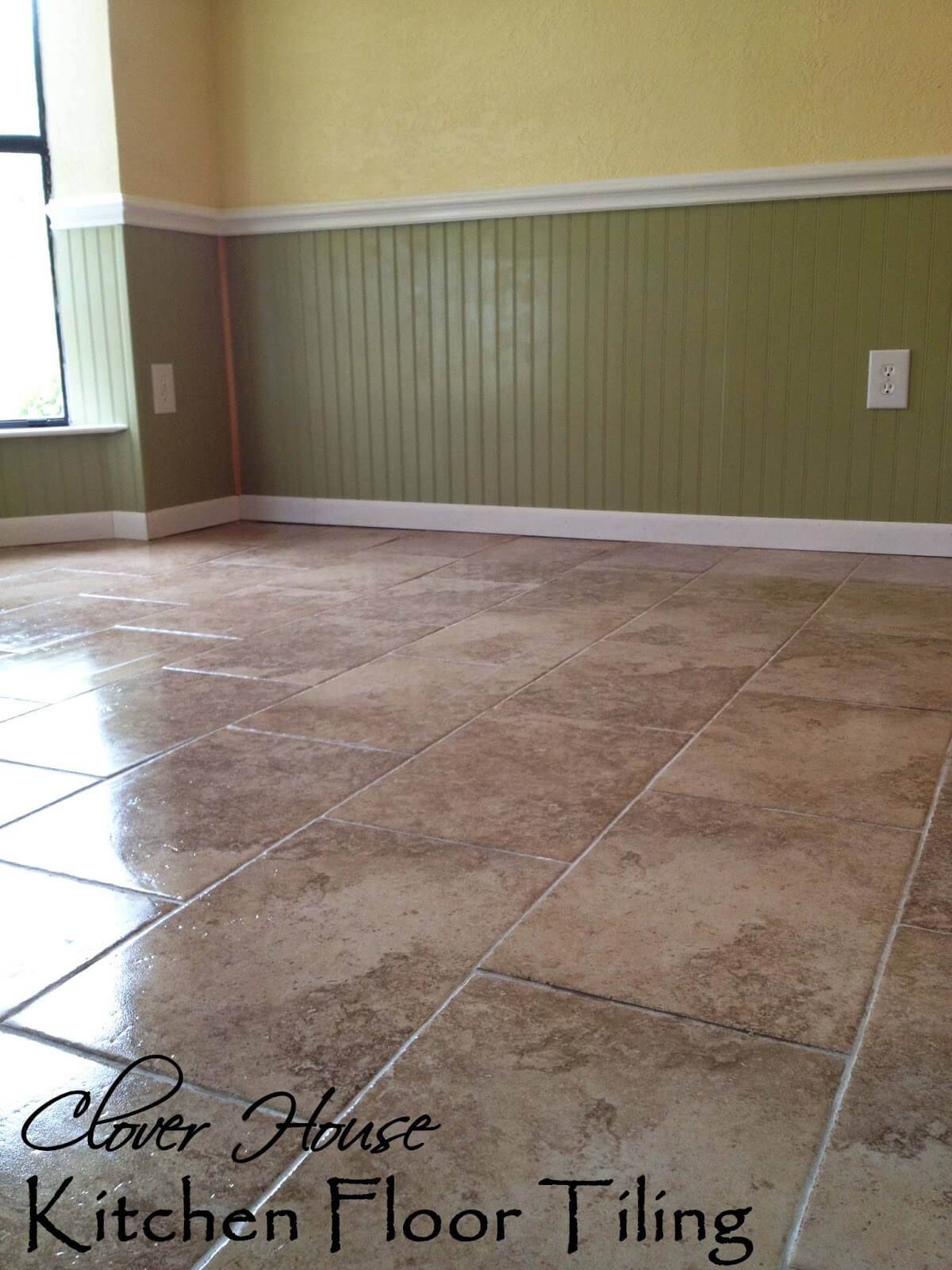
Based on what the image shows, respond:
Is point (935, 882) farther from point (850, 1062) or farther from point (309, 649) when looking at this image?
point (309, 649)

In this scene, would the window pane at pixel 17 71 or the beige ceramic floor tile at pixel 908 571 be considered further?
the window pane at pixel 17 71

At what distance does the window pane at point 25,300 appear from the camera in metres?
4.34

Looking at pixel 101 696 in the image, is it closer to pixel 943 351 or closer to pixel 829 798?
pixel 829 798

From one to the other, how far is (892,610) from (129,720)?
1919 millimetres

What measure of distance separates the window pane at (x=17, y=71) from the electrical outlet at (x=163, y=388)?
3.02ft

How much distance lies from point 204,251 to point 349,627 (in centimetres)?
237

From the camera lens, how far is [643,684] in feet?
7.94

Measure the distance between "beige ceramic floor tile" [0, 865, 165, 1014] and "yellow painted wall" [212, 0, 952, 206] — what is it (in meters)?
3.23

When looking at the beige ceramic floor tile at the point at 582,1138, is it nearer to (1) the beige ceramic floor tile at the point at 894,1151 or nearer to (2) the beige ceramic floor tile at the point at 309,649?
(1) the beige ceramic floor tile at the point at 894,1151

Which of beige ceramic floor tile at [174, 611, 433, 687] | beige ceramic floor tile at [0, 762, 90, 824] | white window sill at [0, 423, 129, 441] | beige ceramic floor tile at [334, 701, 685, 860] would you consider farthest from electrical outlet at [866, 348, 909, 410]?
beige ceramic floor tile at [0, 762, 90, 824]

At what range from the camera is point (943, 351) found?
146 inches

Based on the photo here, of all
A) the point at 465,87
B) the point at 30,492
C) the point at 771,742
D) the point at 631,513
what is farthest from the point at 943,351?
the point at 30,492

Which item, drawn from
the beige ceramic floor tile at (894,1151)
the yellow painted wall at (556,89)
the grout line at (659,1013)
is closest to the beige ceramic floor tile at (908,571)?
the yellow painted wall at (556,89)

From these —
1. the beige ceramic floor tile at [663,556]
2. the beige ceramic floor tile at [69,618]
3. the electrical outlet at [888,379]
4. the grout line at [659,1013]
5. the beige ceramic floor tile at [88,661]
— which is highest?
the electrical outlet at [888,379]
